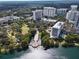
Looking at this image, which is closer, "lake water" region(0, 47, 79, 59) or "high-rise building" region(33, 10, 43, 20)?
"lake water" region(0, 47, 79, 59)

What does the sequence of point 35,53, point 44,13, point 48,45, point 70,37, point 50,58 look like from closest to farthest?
point 50,58
point 35,53
point 48,45
point 70,37
point 44,13

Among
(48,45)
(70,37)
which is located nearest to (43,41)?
(48,45)

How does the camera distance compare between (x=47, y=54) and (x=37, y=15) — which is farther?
(x=37, y=15)

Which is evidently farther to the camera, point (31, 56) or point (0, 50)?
point (0, 50)

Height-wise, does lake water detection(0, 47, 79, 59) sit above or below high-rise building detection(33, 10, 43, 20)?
below

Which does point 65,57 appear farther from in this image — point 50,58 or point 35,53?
point 35,53

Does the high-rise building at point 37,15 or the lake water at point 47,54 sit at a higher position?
the high-rise building at point 37,15

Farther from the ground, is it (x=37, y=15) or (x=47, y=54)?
(x=37, y=15)

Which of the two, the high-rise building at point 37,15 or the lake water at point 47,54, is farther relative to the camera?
the high-rise building at point 37,15
